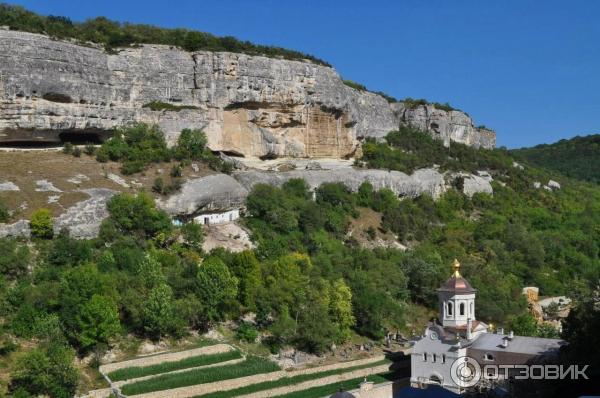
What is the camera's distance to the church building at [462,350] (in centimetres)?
2662

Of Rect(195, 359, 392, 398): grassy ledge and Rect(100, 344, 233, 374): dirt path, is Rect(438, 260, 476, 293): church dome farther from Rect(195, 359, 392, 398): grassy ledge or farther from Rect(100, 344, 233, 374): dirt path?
Rect(100, 344, 233, 374): dirt path

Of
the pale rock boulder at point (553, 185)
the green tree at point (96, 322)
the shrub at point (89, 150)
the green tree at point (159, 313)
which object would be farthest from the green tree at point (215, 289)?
the pale rock boulder at point (553, 185)

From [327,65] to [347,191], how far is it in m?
10.6

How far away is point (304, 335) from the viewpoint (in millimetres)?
30781

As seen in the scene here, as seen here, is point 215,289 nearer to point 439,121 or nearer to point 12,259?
point 12,259

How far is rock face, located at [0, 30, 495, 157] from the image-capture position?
3950cm

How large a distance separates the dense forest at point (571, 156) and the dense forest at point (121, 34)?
64231mm

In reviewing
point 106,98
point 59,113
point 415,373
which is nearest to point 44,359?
point 415,373

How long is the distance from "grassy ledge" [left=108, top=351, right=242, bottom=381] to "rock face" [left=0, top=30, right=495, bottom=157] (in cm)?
1957

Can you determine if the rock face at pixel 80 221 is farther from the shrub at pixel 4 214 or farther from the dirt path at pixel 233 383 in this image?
the dirt path at pixel 233 383

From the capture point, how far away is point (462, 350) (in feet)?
90.5

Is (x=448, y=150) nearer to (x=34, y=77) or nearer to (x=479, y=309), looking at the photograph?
(x=479, y=309)

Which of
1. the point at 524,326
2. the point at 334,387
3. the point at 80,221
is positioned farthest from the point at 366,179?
the point at 334,387

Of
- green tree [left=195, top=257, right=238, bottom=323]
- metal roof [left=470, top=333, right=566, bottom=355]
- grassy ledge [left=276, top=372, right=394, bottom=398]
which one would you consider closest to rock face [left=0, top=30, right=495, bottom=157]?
green tree [left=195, top=257, right=238, bottom=323]
